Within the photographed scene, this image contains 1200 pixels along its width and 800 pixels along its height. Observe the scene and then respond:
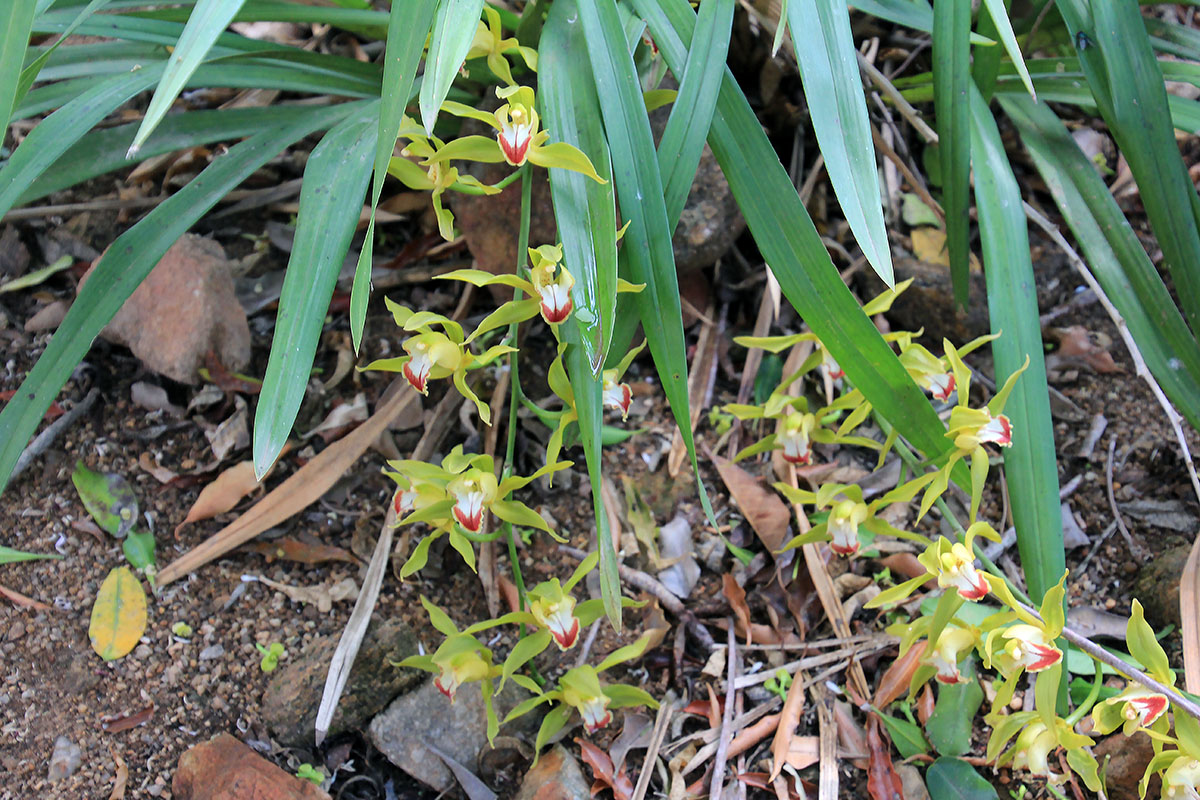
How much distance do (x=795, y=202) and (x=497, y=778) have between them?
96 centimetres

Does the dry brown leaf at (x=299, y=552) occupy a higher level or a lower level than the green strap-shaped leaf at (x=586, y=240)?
lower

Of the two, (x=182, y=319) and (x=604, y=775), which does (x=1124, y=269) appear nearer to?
(x=604, y=775)

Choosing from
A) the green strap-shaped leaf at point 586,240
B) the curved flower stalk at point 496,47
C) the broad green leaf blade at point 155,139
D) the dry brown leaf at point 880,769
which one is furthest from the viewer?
the broad green leaf blade at point 155,139

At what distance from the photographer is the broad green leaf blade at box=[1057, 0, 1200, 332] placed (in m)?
1.23

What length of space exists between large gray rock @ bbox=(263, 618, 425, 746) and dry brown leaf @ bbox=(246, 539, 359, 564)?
0.15m

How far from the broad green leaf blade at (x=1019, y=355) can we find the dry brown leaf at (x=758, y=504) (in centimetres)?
40

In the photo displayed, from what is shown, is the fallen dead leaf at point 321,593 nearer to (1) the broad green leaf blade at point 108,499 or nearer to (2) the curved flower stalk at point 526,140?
(1) the broad green leaf blade at point 108,499

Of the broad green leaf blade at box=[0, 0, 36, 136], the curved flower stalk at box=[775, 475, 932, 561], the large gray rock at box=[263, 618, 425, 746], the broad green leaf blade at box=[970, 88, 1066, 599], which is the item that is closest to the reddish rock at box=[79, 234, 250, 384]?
the large gray rock at box=[263, 618, 425, 746]

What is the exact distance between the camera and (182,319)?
5.14 ft

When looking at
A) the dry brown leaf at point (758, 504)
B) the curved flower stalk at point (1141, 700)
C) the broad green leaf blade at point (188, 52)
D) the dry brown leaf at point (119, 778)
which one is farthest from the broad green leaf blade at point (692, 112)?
the dry brown leaf at point (119, 778)

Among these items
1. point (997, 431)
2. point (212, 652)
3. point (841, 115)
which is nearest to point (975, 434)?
point (997, 431)

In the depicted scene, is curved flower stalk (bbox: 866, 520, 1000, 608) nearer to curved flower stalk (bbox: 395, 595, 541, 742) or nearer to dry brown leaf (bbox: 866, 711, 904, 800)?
dry brown leaf (bbox: 866, 711, 904, 800)

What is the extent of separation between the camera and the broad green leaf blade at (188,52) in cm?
81

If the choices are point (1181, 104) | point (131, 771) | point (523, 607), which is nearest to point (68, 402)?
point (131, 771)
